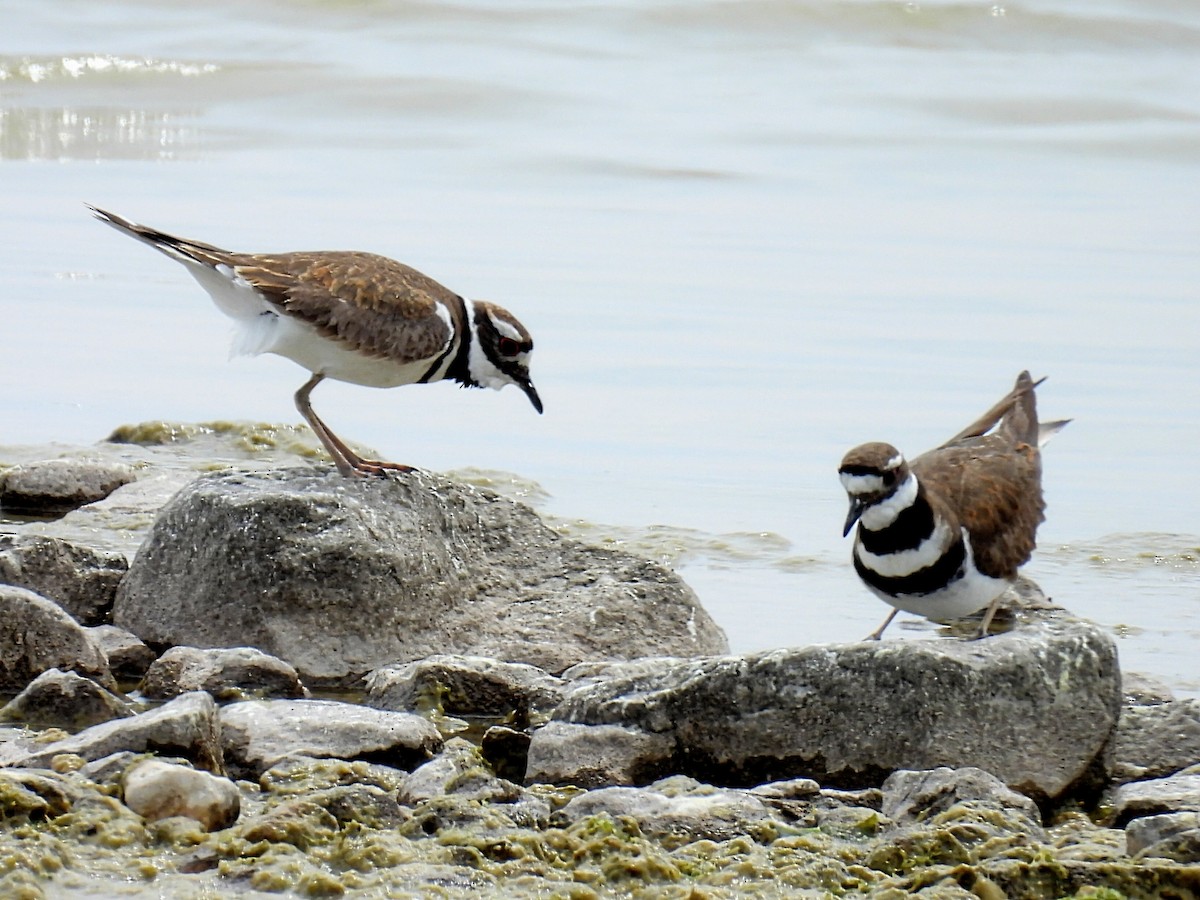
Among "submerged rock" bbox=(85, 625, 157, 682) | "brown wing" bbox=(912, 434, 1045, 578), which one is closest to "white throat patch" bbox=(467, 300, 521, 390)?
"brown wing" bbox=(912, 434, 1045, 578)

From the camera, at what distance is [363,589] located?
595 centimetres

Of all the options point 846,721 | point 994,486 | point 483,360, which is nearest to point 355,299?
point 483,360

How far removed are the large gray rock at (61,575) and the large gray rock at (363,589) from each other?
14 centimetres

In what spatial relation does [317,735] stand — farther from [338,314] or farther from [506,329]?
[506,329]

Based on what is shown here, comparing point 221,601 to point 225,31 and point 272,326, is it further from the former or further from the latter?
point 225,31

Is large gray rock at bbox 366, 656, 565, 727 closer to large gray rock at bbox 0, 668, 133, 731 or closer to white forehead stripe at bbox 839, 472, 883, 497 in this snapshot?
large gray rock at bbox 0, 668, 133, 731

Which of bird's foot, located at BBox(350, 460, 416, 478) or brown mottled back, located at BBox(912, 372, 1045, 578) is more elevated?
brown mottled back, located at BBox(912, 372, 1045, 578)

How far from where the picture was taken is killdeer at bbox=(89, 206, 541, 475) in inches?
257

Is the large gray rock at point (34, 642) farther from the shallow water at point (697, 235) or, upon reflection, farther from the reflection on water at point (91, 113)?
the reflection on water at point (91, 113)

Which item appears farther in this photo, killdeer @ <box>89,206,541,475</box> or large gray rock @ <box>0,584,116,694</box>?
killdeer @ <box>89,206,541,475</box>

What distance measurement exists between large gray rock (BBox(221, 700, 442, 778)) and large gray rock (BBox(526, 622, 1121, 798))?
0.32 m

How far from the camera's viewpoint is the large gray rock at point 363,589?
589 centimetres

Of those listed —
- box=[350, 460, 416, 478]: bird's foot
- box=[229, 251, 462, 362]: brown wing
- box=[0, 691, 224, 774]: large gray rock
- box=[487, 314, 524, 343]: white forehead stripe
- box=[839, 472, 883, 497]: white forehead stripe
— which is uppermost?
box=[229, 251, 462, 362]: brown wing

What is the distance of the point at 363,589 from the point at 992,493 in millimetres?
2026
